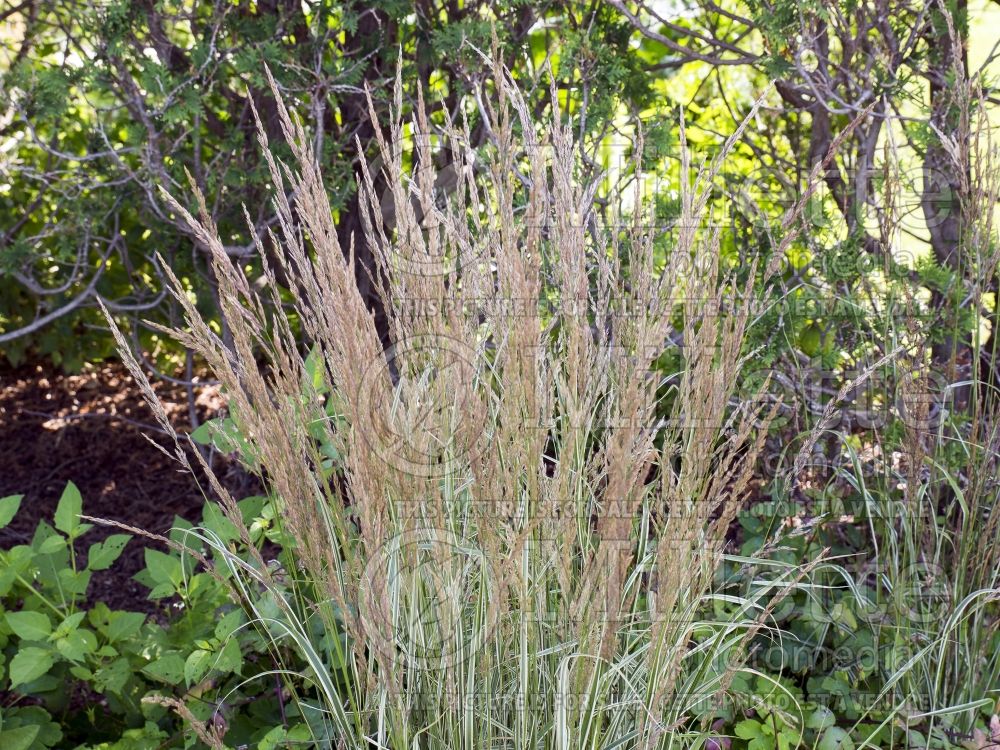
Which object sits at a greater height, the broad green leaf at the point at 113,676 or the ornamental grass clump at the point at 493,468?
the ornamental grass clump at the point at 493,468

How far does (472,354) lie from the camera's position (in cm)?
149

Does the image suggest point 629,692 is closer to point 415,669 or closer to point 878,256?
point 415,669

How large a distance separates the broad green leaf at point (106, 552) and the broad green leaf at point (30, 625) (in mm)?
140

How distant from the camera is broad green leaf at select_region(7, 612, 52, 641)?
171 centimetres

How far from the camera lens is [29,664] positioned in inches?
66.0

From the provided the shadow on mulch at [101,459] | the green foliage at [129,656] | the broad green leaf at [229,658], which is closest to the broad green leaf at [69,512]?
the green foliage at [129,656]

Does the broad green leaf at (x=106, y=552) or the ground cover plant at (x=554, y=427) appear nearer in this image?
the ground cover plant at (x=554, y=427)

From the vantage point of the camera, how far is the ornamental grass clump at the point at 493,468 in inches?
49.5

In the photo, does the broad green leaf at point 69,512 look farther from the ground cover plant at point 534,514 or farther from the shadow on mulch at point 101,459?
the shadow on mulch at point 101,459

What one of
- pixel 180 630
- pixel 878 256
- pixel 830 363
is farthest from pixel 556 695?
pixel 878 256

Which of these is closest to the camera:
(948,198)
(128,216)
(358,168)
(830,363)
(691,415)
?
(691,415)

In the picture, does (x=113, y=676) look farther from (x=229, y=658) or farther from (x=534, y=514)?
(x=534, y=514)

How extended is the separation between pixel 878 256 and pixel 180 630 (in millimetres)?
1755

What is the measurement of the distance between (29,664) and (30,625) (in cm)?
7
